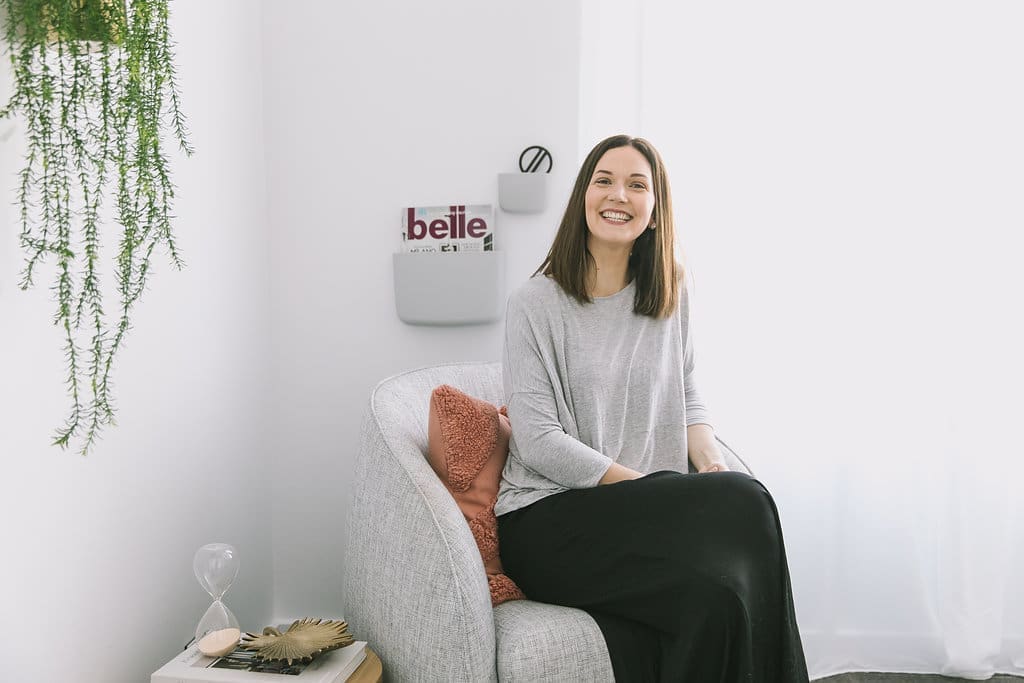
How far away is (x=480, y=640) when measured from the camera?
1331 mm

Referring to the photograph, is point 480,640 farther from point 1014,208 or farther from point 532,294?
point 1014,208

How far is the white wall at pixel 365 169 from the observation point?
2.15 m

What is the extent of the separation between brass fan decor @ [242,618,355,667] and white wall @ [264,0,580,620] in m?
0.87

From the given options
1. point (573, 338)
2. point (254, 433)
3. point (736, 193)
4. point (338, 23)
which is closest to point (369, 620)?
point (573, 338)

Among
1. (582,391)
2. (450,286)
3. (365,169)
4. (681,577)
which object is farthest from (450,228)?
(681,577)

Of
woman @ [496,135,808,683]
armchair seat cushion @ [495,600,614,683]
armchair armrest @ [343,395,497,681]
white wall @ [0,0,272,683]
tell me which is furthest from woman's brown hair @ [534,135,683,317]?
white wall @ [0,0,272,683]

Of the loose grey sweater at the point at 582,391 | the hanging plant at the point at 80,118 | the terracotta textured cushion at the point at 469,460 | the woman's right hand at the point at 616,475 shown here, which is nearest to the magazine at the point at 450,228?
the loose grey sweater at the point at 582,391

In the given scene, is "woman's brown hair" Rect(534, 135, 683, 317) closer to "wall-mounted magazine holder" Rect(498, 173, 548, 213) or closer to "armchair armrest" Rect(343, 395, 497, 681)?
"wall-mounted magazine holder" Rect(498, 173, 548, 213)

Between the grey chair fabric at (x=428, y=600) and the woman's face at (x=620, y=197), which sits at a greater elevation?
the woman's face at (x=620, y=197)

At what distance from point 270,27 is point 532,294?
1.09 metres

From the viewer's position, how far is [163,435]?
1.68 m

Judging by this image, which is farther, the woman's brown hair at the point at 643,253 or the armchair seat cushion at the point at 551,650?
the woman's brown hair at the point at 643,253

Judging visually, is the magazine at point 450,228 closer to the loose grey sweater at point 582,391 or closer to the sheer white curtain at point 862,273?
the sheer white curtain at point 862,273

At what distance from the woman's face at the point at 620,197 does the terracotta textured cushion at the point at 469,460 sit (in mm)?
449
